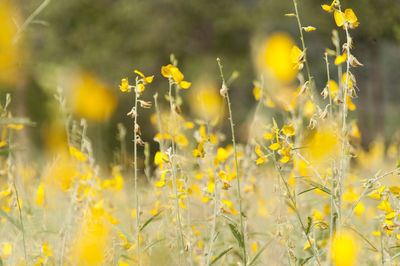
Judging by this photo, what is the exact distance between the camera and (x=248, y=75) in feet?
31.1

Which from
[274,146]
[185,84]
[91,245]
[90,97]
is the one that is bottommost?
[91,245]

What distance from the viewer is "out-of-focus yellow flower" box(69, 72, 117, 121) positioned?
682 cm

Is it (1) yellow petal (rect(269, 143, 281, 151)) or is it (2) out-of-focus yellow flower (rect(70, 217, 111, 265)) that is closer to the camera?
(1) yellow petal (rect(269, 143, 281, 151))

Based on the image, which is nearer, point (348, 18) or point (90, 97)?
point (348, 18)

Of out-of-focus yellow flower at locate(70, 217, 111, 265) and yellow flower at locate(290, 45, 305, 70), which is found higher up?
yellow flower at locate(290, 45, 305, 70)

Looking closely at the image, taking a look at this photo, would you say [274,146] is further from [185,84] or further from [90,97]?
[90,97]

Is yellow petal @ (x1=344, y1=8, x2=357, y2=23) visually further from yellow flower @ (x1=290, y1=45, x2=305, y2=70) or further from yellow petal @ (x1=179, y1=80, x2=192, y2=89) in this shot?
yellow petal @ (x1=179, y1=80, x2=192, y2=89)

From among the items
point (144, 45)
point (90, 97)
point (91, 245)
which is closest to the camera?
point (91, 245)

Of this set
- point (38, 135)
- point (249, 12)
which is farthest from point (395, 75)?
point (38, 135)

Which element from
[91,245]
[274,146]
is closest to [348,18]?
[274,146]

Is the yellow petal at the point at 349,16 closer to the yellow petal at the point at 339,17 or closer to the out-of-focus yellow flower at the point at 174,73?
the yellow petal at the point at 339,17

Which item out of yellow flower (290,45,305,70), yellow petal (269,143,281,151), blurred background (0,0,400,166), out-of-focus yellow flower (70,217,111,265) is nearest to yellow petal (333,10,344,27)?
yellow flower (290,45,305,70)

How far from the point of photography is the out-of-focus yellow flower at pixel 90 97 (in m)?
6.82

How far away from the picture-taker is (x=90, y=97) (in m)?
7.63
